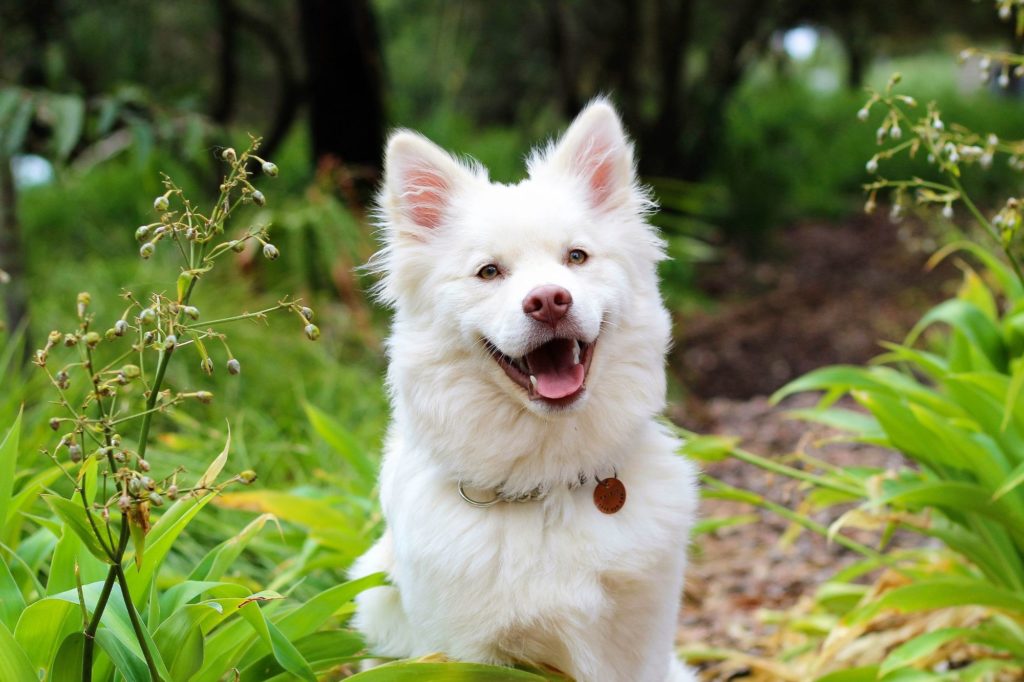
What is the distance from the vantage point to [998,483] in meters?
2.76

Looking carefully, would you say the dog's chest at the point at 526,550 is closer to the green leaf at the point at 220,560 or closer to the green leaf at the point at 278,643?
the green leaf at the point at 278,643

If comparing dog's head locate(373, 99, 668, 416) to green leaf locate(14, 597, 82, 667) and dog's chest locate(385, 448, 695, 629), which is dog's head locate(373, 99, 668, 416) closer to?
dog's chest locate(385, 448, 695, 629)

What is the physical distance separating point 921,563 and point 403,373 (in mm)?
2177

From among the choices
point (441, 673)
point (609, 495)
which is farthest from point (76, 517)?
point (609, 495)

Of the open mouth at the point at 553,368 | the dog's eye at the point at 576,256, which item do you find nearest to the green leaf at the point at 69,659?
the open mouth at the point at 553,368

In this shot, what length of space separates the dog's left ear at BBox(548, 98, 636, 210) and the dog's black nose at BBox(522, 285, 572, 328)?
1.71 ft

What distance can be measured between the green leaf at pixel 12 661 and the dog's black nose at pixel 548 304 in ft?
4.21

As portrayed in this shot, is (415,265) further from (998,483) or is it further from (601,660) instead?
(998,483)

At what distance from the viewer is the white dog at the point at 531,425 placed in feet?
7.16

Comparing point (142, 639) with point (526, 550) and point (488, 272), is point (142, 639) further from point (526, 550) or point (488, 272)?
point (488, 272)

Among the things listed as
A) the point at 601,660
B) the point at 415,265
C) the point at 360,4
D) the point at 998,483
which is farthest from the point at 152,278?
the point at 998,483

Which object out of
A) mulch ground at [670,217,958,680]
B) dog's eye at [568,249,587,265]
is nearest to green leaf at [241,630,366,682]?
dog's eye at [568,249,587,265]

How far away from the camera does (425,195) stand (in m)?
2.51

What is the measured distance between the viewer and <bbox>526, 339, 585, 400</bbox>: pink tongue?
7.20 feet
